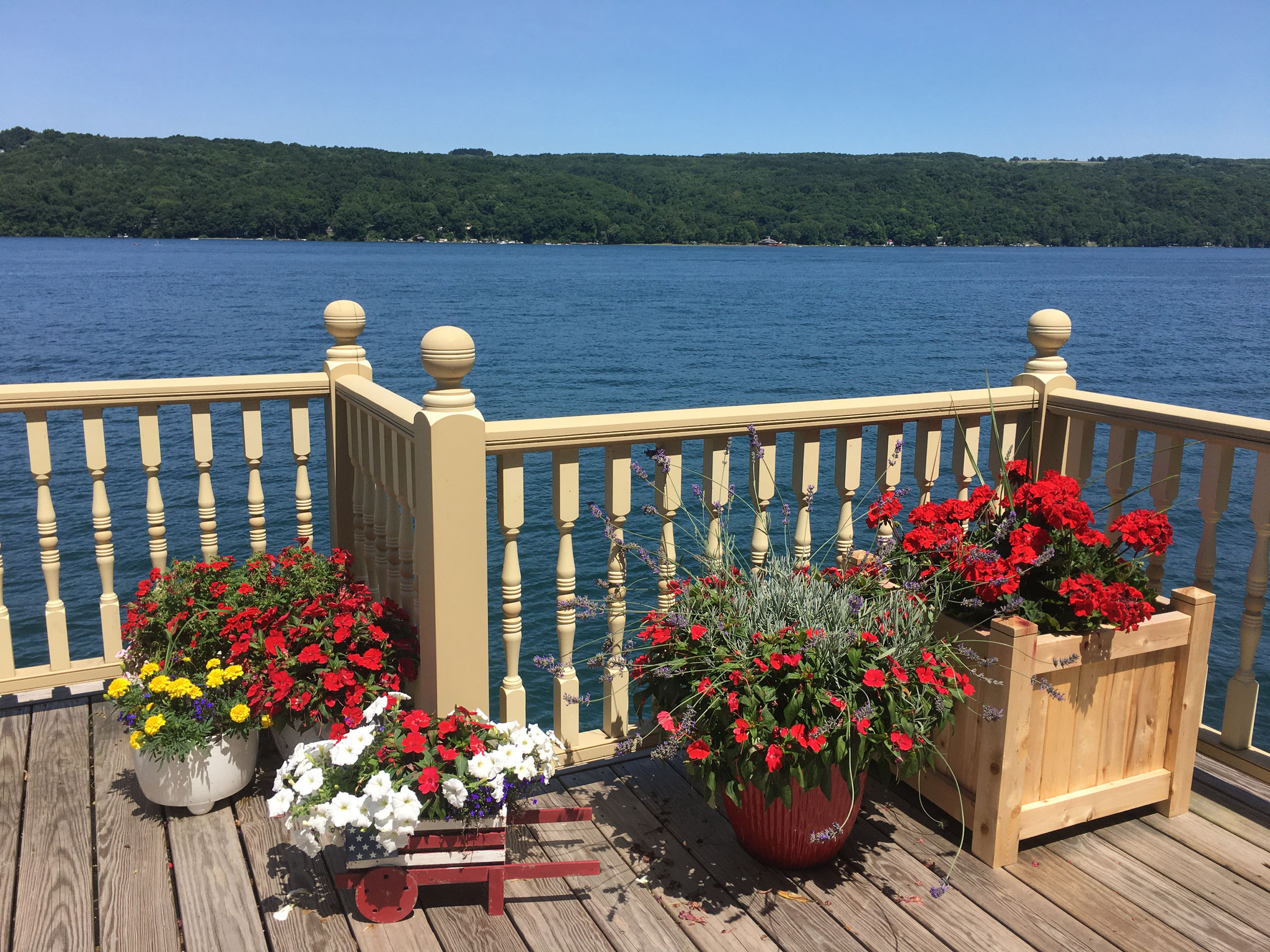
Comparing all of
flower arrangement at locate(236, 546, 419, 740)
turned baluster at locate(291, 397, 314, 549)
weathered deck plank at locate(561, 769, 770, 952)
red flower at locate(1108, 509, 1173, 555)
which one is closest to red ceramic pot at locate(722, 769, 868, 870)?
weathered deck plank at locate(561, 769, 770, 952)

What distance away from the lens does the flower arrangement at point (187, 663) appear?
277 cm

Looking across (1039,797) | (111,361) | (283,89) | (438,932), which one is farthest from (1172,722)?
(283,89)

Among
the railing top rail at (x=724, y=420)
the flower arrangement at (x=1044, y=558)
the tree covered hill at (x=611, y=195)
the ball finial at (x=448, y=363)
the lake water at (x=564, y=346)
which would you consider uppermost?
the tree covered hill at (x=611, y=195)

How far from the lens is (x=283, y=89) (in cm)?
4106

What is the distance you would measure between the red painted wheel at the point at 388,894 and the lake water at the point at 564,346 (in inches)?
148

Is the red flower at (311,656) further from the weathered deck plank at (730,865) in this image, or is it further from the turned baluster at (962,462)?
the turned baluster at (962,462)

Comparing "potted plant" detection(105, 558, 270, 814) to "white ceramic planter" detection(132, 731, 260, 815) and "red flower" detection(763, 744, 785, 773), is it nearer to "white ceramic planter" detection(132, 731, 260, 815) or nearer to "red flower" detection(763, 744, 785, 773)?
"white ceramic planter" detection(132, 731, 260, 815)

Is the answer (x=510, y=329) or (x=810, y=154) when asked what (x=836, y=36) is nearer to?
(x=510, y=329)

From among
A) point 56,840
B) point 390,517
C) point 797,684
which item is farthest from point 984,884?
point 56,840

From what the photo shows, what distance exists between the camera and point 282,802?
2381 mm

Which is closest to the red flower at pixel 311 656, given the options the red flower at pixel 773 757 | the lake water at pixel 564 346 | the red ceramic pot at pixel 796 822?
the red ceramic pot at pixel 796 822

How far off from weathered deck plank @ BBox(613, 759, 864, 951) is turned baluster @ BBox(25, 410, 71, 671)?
7.16 feet

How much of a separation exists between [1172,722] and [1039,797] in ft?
1.68

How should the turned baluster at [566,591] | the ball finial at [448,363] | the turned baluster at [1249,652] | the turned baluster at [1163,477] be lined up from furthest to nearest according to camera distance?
the turned baluster at [1163,477], the turned baluster at [1249,652], the turned baluster at [566,591], the ball finial at [448,363]
